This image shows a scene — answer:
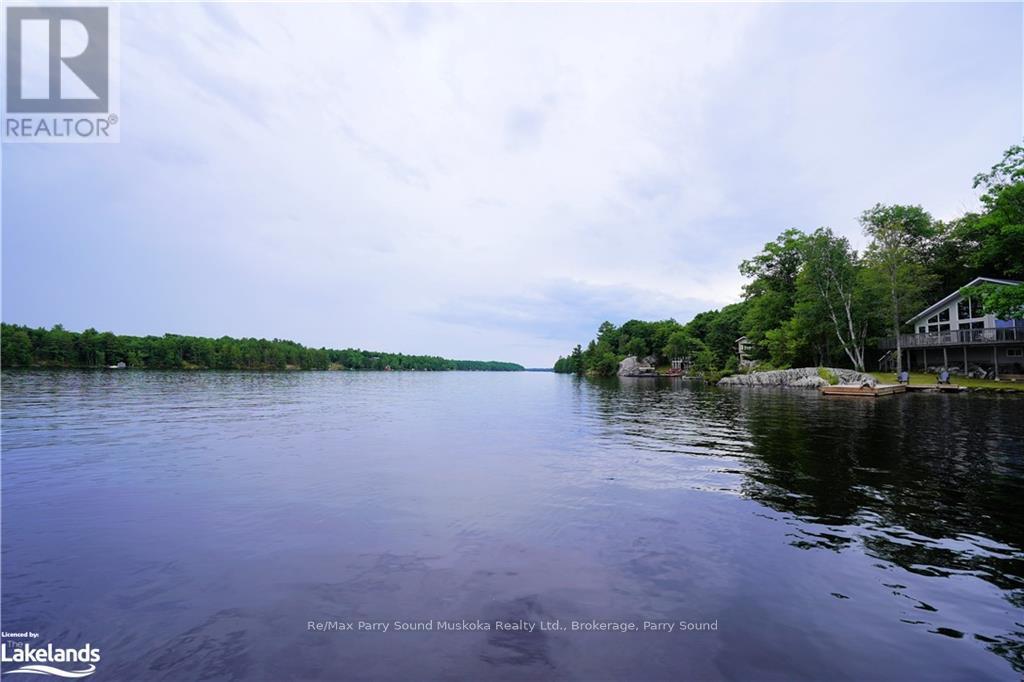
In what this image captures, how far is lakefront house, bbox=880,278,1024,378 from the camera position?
1768 inches

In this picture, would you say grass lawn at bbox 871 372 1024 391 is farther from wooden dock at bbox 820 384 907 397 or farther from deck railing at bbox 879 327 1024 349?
wooden dock at bbox 820 384 907 397

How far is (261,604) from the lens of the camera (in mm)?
6145

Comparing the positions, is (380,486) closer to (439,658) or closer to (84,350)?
(439,658)

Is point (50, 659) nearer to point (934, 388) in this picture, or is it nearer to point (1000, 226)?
point (934, 388)

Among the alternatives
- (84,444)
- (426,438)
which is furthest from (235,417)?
(426,438)

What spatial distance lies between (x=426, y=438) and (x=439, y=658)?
54.4 ft

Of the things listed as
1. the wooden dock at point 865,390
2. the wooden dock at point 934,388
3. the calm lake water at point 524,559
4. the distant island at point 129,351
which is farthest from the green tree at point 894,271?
the distant island at point 129,351

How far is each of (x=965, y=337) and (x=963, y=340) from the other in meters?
0.39

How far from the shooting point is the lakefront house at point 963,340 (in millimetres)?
44906

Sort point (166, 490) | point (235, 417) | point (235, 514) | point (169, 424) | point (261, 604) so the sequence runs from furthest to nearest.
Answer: point (235, 417) < point (169, 424) < point (166, 490) < point (235, 514) < point (261, 604)

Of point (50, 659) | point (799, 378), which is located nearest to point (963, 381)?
point (799, 378)

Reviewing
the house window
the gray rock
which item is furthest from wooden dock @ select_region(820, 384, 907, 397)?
the gray rock

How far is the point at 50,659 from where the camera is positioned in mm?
5121

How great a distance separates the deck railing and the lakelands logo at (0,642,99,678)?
6642cm
